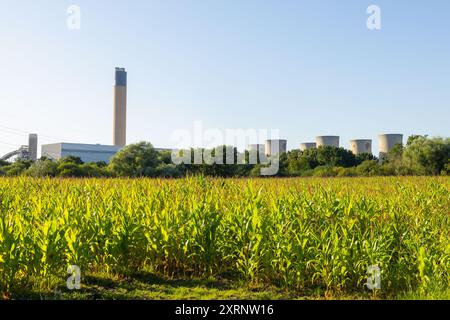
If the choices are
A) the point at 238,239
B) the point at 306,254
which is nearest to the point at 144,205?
the point at 238,239

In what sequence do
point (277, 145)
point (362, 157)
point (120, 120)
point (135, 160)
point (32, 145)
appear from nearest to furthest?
point (135, 160) < point (362, 157) < point (277, 145) < point (32, 145) < point (120, 120)

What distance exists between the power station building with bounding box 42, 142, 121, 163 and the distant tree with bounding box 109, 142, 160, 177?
203 feet

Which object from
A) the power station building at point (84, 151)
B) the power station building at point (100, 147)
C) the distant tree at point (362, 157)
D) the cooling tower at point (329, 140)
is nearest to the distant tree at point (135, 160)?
the distant tree at point (362, 157)

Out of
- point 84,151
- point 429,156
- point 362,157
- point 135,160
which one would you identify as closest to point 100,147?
point 84,151

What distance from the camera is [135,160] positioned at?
46.9 metres

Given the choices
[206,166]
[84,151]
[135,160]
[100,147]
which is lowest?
[206,166]

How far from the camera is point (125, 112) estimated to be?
109m

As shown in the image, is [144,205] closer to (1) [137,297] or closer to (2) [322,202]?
(1) [137,297]

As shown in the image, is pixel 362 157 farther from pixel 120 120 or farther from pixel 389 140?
pixel 120 120

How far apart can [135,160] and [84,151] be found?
6880 centimetres

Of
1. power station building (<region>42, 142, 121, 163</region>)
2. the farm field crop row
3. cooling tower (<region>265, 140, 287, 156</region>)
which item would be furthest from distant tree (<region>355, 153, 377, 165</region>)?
the farm field crop row

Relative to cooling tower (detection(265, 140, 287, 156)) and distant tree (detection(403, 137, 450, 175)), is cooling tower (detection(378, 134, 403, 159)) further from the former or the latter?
distant tree (detection(403, 137, 450, 175))

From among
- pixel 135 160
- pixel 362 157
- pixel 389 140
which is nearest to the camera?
pixel 135 160

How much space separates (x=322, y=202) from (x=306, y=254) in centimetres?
264
